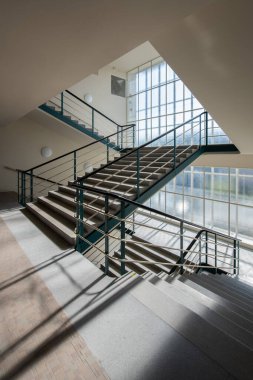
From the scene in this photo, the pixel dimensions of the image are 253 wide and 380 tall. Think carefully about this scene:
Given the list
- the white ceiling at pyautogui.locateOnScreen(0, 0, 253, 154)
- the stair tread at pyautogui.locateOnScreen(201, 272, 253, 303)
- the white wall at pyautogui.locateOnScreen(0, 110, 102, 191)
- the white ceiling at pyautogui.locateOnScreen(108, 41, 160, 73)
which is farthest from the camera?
the white ceiling at pyautogui.locateOnScreen(108, 41, 160, 73)

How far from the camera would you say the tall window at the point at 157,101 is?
1373cm

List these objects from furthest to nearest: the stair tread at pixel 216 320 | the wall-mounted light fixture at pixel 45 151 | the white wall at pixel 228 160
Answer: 1. the wall-mounted light fixture at pixel 45 151
2. the white wall at pixel 228 160
3. the stair tread at pixel 216 320

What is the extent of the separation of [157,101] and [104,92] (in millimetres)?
3356

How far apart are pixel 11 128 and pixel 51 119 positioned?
174cm

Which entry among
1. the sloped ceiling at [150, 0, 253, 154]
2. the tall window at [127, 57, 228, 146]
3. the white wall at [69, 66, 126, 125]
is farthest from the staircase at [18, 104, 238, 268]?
the tall window at [127, 57, 228, 146]

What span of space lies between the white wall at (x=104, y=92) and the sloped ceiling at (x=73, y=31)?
28.4 feet

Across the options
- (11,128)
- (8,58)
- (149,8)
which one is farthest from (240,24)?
(11,128)

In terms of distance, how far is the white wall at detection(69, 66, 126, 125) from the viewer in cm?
1215

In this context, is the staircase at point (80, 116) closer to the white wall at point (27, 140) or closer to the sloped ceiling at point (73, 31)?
the white wall at point (27, 140)

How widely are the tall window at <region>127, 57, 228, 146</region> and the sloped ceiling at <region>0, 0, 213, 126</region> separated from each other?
10.8m

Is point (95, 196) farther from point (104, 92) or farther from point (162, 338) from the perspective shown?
point (104, 92)

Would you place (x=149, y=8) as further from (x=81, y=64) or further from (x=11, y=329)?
(x=11, y=329)

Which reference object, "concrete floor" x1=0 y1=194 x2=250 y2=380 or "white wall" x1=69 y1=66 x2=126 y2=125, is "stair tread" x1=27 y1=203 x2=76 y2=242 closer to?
"concrete floor" x1=0 y1=194 x2=250 y2=380

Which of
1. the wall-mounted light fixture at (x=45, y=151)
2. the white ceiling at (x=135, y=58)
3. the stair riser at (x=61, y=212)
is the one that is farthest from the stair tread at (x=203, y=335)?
the white ceiling at (x=135, y=58)
